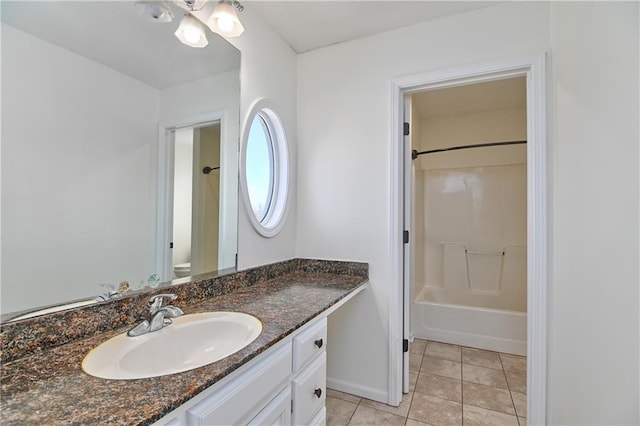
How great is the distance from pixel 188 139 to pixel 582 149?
5.48 feet

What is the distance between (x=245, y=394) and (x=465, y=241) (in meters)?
3.12

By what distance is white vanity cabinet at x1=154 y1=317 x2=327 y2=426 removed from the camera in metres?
0.74

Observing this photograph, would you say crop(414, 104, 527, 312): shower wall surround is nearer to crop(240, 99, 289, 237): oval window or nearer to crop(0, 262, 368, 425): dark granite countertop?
crop(240, 99, 289, 237): oval window

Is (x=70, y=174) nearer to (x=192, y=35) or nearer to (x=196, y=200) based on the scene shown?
(x=196, y=200)

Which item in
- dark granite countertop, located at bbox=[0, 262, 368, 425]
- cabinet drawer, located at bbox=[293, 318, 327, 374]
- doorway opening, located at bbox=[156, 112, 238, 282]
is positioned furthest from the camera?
doorway opening, located at bbox=[156, 112, 238, 282]

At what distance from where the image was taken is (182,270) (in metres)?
1.37

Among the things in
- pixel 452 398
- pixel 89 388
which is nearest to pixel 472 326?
pixel 452 398

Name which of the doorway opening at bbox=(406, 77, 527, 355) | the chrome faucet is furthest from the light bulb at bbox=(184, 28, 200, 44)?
the doorway opening at bbox=(406, 77, 527, 355)

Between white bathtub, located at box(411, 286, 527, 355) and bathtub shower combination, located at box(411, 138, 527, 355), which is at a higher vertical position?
bathtub shower combination, located at box(411, 138, 527, 355)

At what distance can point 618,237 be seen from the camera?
0.90 metres

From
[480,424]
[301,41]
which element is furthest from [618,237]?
[301,41]

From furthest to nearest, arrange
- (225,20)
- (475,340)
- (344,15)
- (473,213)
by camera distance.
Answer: (473,213) → (475,340) → (344,15) → (225,20)

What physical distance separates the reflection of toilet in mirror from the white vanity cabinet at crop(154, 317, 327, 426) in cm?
61

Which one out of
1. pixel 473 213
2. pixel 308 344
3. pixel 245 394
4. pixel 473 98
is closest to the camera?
pixel 245 394
